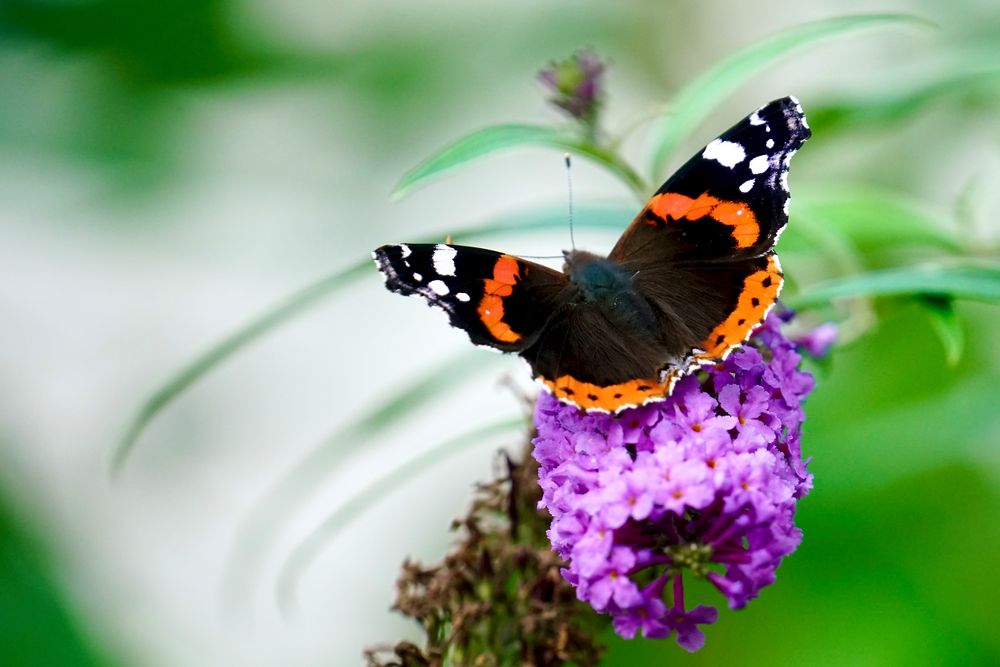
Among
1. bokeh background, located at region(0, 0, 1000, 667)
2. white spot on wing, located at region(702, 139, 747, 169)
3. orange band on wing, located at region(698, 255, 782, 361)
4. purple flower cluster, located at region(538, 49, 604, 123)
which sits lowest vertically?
orange band on wing, located at region(698, 255, 782, 361)

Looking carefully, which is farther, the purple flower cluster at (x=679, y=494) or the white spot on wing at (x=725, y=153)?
the white spot on wing at (x=725, y=153)

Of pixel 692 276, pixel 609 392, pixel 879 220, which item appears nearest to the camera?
pixel 609 392

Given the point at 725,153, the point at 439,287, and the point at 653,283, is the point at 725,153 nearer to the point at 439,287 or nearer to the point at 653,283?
the point at 653,283

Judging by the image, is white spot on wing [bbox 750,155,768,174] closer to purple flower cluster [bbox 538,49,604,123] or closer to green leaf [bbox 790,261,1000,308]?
green leaf [bbox 790,261,1000,308]

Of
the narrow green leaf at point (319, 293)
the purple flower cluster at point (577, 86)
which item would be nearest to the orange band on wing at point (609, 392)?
the narrow green leaf at point (319, 293)

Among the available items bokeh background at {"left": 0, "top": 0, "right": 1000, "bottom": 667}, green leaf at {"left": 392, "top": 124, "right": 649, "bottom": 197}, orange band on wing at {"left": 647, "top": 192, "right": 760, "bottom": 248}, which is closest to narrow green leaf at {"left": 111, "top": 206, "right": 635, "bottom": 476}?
green leaf at {"left": 392, "top": 124, "right": 649, "bottom": 197}

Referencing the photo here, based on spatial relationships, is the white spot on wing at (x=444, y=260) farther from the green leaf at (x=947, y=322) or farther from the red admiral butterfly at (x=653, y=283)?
the green leaf at (x=947, y=322)

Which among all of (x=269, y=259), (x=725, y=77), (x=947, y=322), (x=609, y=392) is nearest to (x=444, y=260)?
(x=609, y=392)
